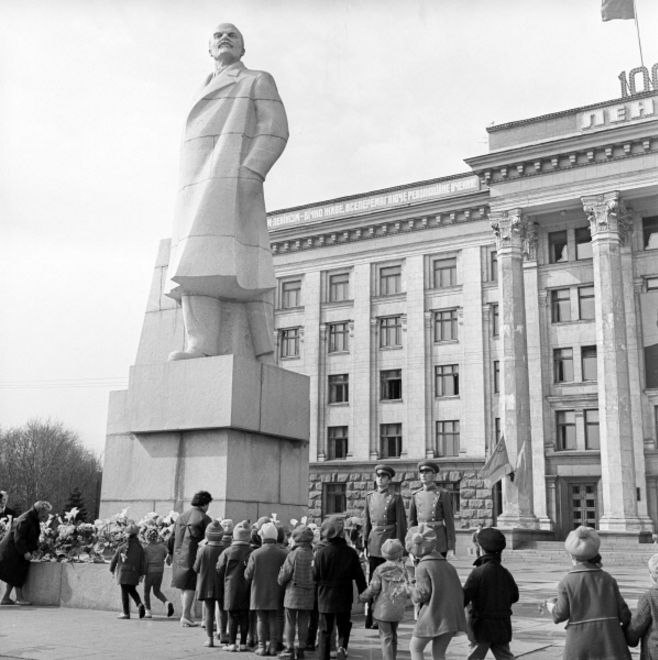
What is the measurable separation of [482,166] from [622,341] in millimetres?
10899

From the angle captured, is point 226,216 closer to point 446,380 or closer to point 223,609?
point 223,609

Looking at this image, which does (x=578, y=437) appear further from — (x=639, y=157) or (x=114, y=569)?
(x=114, y=569)

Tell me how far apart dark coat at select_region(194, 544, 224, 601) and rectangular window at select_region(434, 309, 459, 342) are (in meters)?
35.3

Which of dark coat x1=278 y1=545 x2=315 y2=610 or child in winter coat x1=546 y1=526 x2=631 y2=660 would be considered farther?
dark coat x1=278 y1=545 x2=315 y2=610

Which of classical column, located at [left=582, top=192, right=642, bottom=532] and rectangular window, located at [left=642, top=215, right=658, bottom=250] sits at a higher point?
rectangular window, located at [left=642, top=215, right=658, bottom=250]

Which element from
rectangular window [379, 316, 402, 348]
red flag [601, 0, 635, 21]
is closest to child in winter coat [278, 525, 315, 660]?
red flag [601, 0, 635, 21]

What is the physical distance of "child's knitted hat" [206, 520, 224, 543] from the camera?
8.77 meters

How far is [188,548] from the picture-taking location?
9094 millimetres

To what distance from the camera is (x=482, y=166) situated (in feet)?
131

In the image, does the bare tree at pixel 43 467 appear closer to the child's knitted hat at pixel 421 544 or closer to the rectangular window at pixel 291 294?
the rectangular window at pixel 291 294

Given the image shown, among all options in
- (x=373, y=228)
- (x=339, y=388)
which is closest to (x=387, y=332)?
(x=339, y=388)

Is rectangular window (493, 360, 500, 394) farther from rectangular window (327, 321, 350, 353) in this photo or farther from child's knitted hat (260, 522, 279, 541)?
child's knitted hat (260, 522, 279, 541)

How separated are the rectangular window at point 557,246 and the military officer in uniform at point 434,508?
110 ft

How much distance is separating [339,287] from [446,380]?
29.1ft
